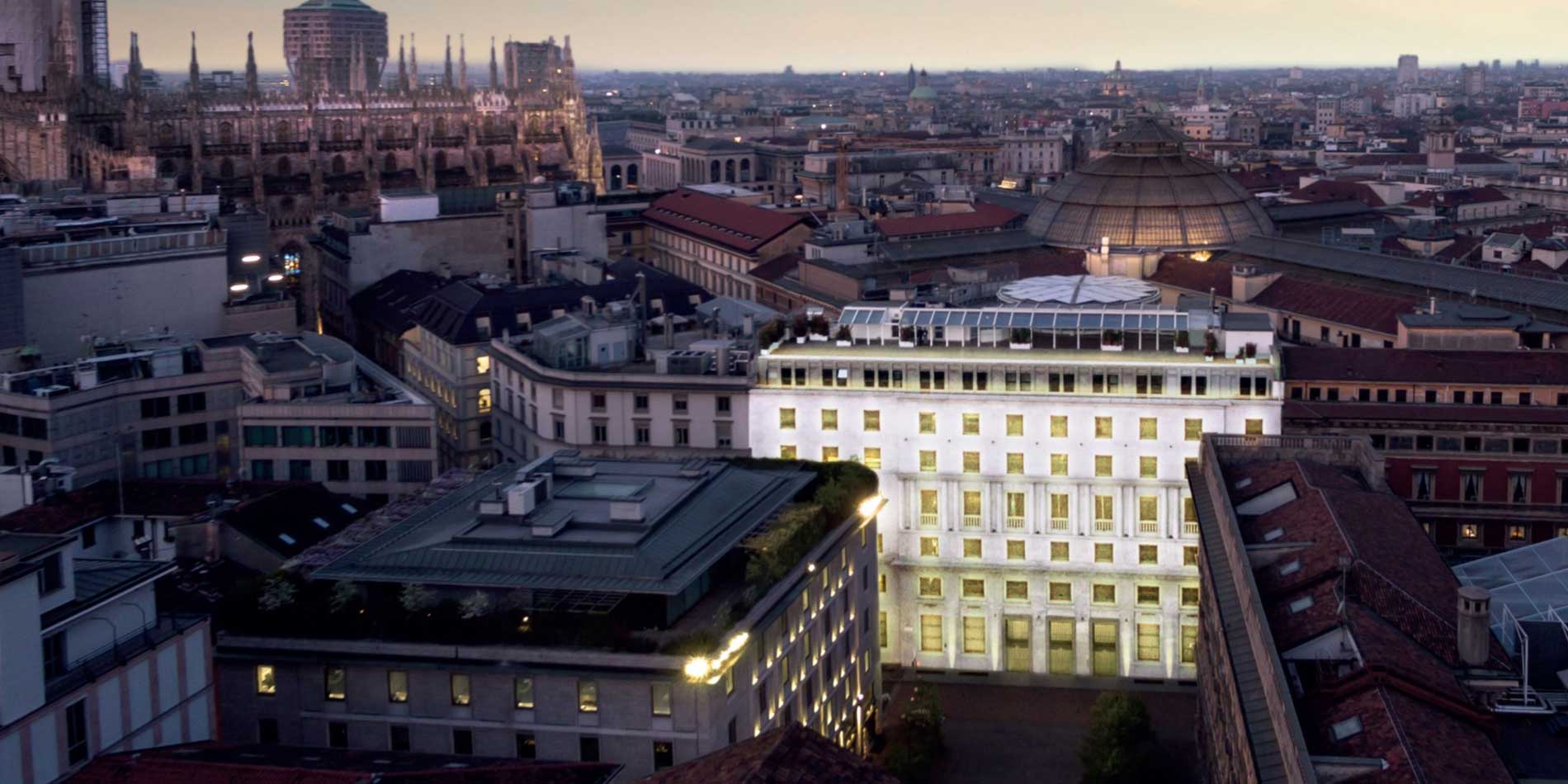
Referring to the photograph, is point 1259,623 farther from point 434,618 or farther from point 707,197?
point 707,197

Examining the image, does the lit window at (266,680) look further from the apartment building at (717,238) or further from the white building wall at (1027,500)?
the apartment building at (717,238)

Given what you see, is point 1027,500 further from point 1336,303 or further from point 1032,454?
point 1336,303

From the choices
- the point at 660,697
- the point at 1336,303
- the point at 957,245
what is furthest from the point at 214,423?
the point at 957,245

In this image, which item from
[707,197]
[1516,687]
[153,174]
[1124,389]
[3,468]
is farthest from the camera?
[707,197]

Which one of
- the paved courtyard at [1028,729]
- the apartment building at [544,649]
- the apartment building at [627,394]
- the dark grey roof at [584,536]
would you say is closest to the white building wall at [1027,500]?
the paved courtyard at [1028,729]

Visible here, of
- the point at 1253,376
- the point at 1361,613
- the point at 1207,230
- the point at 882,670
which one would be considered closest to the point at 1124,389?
the point at 1253,376

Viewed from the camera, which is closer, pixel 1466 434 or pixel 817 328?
pixel 1466 434
